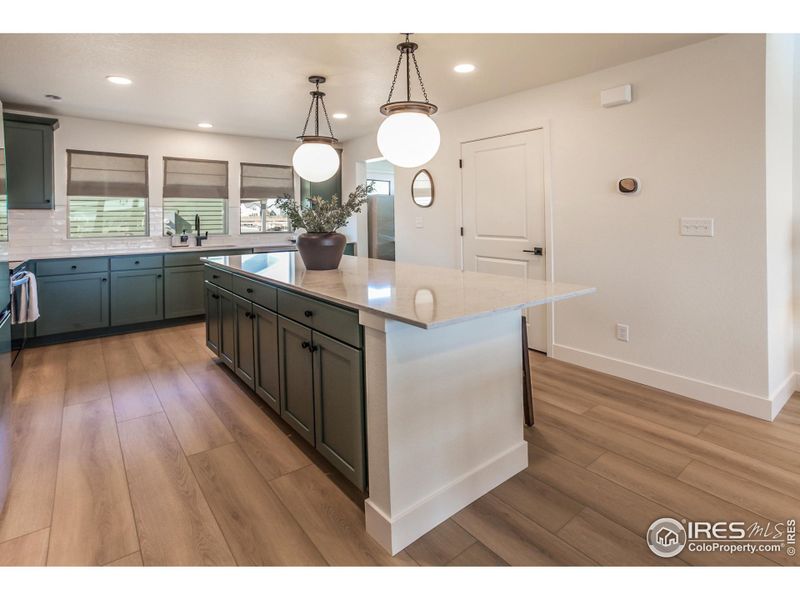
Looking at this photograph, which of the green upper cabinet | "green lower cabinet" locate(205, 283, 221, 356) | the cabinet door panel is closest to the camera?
the cabinet door panel

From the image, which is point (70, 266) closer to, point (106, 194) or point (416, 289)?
point (106, 194)

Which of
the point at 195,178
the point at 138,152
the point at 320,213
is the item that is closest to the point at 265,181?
the point at 195,178

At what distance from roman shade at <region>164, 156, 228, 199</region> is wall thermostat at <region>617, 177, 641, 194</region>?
4.74 m

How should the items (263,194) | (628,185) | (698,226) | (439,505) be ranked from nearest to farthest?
A: (439,505)
(698,226)
(628,185)
(263,194)

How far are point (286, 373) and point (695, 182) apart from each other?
2.81 meters

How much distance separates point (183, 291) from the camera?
5.19 metres

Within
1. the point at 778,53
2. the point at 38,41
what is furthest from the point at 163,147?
the point at 778,53

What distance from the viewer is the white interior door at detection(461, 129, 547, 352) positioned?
388 centimetres

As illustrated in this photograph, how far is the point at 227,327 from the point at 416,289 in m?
1.88

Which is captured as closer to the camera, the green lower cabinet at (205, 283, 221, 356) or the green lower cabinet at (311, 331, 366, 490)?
the green lower cabinet at (311, 331, 366, 490)

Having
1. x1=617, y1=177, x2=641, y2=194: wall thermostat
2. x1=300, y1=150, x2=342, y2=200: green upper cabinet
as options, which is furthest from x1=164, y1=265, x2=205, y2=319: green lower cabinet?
x1=617, y1=177, x2=641, y2=194: wall thermostat

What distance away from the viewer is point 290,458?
7.50ft

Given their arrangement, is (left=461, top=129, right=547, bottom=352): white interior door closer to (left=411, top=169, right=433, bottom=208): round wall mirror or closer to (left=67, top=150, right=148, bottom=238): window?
(left=411, top=169, right=433, bottom=208): round wall mirror

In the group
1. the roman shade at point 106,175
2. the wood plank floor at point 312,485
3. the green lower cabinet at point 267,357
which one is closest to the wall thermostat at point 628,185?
the wood plank floor at point 312,485
